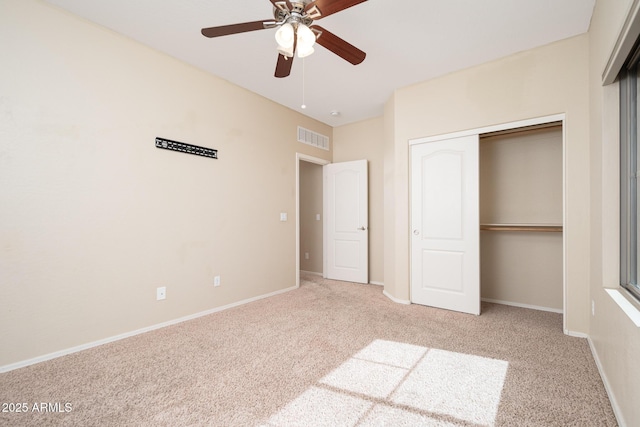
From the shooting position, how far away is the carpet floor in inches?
63.3

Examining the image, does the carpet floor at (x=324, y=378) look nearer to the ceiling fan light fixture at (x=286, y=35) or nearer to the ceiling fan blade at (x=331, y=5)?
the ceiling fan light fixture at (x=286, y=35)

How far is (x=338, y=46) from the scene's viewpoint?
2113 mm

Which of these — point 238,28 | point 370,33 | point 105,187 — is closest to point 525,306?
point 370,33

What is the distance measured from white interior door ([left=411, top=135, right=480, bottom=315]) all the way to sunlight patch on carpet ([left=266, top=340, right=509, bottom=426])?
1.23 metres

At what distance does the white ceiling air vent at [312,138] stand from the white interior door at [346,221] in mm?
399

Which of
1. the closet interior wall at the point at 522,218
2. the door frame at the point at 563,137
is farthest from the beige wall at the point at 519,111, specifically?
the closet interior wall at the point at 522,218

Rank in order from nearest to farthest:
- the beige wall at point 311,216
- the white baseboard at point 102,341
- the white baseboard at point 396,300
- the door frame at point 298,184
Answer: the white baseboard at point 102,341 < the white baseboard at point 396,300 < the door frame at point 298,184 < the beige wall at point 311,216

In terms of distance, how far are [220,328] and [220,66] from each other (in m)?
2.76

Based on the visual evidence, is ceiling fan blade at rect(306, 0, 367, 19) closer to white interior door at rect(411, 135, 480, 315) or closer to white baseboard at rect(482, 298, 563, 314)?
white interior door at rect(411, 135, 480, 315)

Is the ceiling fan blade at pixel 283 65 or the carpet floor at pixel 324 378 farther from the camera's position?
the ceiling fan blade at pixel 283 65

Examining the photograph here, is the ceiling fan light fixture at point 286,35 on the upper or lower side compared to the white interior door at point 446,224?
upper

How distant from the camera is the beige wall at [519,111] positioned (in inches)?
105

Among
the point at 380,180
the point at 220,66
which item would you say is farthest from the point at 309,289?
the point at 220,66

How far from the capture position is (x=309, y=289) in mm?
4516
